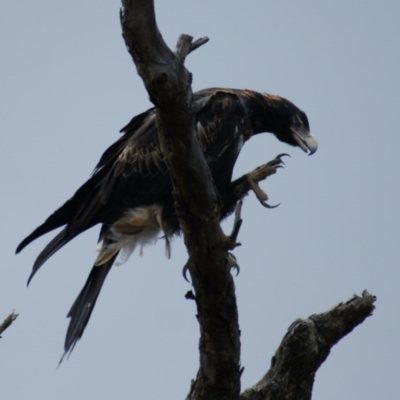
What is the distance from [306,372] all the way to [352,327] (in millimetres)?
387

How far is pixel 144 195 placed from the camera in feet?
23.0

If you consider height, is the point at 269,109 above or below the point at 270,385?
above

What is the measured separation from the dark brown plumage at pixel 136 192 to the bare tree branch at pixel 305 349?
5.73 feet

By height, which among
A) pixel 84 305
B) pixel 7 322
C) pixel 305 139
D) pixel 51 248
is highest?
pixel 305 139

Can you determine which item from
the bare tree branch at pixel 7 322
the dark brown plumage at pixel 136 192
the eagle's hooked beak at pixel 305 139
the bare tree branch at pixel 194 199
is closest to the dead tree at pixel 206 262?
the bare tree branch at pixel 194 199

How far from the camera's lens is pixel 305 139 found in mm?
7816

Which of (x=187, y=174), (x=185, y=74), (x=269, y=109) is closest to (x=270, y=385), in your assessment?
(x=187, y=174)

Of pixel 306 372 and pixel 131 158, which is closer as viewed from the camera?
pixel 306 372

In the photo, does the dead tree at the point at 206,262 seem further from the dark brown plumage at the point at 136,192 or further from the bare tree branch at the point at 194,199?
the dark brown plumage at the point at 136,192

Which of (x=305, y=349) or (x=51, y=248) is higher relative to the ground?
(x=51, y=248)

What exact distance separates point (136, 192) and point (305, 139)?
64.4 inches

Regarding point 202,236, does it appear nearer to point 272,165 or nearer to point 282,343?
point 282,343

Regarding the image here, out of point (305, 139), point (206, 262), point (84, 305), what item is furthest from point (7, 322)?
point (305, 139)

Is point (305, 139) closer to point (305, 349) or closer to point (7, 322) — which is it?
point (305, 349)
